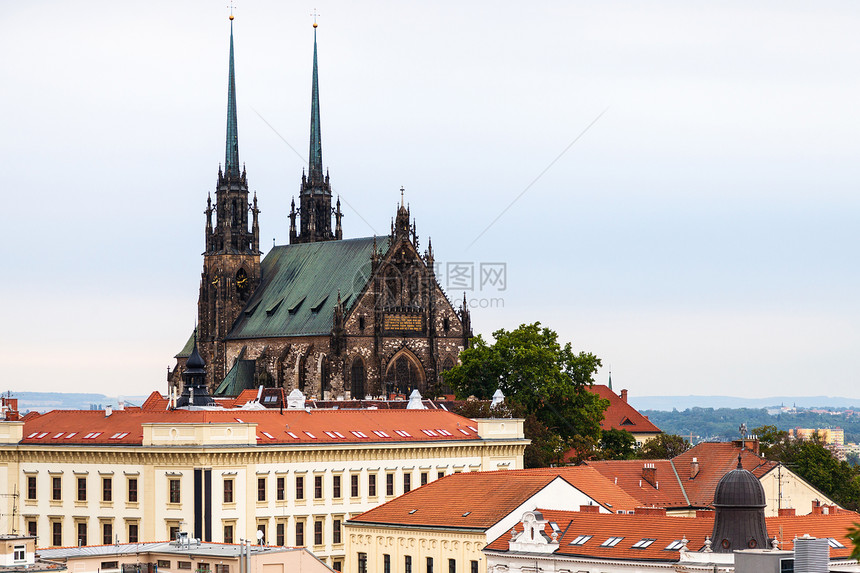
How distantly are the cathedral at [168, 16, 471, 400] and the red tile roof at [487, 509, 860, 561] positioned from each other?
74665 mm

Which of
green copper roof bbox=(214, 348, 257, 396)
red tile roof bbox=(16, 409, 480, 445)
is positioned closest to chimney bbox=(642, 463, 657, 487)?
red tile roof bbox=(16, 409, 480, 445)

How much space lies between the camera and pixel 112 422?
10344cm

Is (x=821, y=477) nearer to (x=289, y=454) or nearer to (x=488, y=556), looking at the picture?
(x=289, y=454)

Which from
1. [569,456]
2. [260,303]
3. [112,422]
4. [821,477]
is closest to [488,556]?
→ [112,422]

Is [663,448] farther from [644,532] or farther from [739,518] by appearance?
[739,518]

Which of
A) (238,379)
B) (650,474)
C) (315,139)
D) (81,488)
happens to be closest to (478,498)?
(81,488)

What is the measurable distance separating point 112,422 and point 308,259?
70764mm

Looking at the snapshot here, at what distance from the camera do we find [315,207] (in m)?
184

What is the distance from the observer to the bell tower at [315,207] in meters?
184

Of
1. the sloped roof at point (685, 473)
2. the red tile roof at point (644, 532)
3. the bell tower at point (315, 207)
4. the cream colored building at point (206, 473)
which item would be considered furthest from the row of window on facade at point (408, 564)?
the bell tower at point (315, 207)

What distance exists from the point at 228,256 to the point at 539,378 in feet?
149

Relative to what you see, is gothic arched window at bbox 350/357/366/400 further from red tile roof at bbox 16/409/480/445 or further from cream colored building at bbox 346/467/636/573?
cream colored building at bbox 346/467/636/573

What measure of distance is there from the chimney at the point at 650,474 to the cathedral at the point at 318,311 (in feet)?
145

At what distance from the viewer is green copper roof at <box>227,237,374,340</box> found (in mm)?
163000
